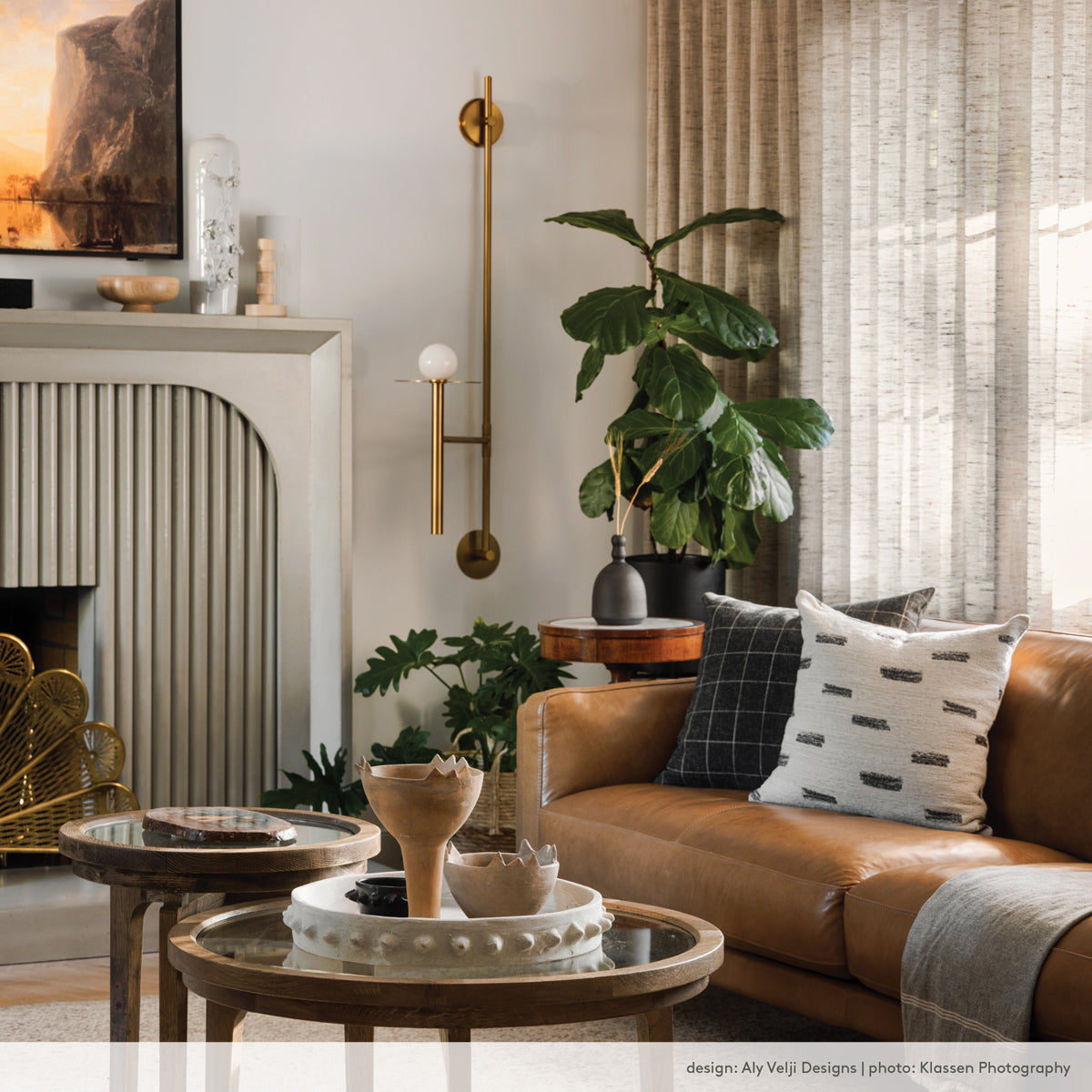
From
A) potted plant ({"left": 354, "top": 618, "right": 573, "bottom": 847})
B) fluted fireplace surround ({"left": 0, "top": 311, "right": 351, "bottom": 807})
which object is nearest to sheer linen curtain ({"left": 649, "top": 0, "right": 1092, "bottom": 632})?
potted plant ({"left": 354, "top": 618, "right": 573, "bottom": 847})

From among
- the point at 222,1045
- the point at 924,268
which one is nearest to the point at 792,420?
the point at 924,268

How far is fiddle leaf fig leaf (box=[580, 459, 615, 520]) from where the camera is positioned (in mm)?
3883

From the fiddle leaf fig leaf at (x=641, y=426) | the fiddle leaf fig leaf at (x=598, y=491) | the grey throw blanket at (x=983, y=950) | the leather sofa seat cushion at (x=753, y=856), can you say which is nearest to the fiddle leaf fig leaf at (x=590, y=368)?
the fiddle leaf fig leaf at (x=641, y=426)

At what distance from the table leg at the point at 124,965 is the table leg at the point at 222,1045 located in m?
0.44

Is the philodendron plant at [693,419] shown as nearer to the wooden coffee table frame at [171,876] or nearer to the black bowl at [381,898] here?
the wooden coffee table frame at [171,876]

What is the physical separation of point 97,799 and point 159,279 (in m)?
1.32

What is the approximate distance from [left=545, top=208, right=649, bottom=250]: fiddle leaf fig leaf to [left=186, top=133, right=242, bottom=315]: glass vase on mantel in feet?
2.82

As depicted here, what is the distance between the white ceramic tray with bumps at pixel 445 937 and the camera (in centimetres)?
137

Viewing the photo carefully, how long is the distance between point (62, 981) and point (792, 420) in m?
2.14

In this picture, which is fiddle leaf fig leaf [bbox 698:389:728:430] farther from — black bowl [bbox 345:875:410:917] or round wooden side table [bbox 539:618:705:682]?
black bowl [bbox 345:875:410:917]

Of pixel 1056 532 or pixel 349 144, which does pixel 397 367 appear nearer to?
pixel 349 144

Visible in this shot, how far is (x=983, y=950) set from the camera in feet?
6.55

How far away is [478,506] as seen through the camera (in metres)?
4.32

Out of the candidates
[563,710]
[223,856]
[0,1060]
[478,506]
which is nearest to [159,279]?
[478,506]
